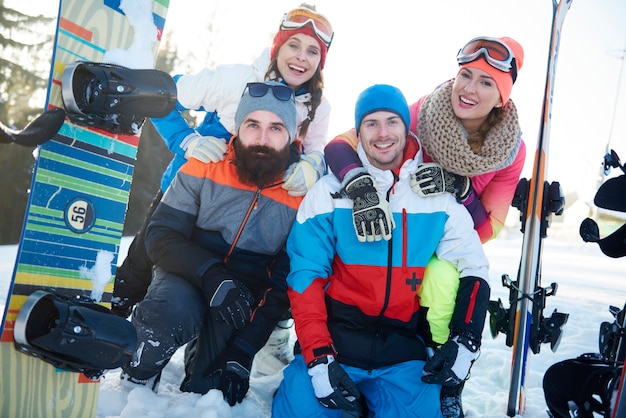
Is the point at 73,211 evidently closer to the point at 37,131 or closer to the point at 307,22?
the point at 37,131

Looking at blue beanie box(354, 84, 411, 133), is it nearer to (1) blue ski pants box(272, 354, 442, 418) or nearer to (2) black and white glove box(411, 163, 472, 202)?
(2) black and white glove box(411, 163, 472, 202)

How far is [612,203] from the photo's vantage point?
189 cm

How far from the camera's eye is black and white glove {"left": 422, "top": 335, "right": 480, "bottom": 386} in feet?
6.76

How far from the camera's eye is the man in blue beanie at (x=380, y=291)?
2.10 meters

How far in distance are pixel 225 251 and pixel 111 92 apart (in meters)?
1.11

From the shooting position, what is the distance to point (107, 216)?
5.86 feet

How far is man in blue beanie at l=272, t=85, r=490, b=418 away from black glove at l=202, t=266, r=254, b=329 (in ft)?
0.74

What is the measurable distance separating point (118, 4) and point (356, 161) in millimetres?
1198

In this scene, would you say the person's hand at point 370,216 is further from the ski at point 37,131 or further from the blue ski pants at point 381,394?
the ski at point 37,131

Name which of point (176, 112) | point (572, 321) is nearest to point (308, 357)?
point (176, 112)

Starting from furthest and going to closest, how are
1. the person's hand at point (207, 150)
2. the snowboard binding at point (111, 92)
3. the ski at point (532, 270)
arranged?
the ski at point (532, 270), the person's hand at point (207, 150), the snowboard binding at point (111, 92)

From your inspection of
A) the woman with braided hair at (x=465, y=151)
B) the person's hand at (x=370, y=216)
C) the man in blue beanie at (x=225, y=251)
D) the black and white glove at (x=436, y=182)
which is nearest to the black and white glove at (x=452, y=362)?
the woman with braided hair at (x=465, y=151)

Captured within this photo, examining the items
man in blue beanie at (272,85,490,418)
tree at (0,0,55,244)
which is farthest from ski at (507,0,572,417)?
tree at (0,0,55,244)

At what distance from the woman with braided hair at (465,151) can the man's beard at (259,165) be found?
0.85 feet
